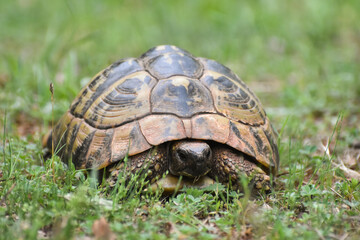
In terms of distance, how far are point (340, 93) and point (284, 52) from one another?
7.72ft

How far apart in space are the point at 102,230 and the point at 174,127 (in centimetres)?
97

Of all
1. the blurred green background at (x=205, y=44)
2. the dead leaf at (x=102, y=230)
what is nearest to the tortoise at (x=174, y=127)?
the dead leaf at (x=102, y=230)

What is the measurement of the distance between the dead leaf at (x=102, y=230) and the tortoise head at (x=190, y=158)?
819mm

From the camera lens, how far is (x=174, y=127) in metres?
3.14

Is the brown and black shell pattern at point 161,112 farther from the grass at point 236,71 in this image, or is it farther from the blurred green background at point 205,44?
the blurred green background at point 205,44

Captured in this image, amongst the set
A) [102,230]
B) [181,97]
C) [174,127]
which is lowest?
[102,230]

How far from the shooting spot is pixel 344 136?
14.8 feet

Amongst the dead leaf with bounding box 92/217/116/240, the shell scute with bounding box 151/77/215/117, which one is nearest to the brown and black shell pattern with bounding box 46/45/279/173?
the shell scute with bounding box 151/77/215/117

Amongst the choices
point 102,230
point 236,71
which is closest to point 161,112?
point 102,230

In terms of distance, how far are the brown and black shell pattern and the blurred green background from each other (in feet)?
4.85

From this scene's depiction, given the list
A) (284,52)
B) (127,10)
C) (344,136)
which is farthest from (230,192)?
(127,10)

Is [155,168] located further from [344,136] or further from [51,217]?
[344,136]

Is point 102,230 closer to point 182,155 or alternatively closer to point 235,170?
point 182,155

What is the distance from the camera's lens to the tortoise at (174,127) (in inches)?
124
